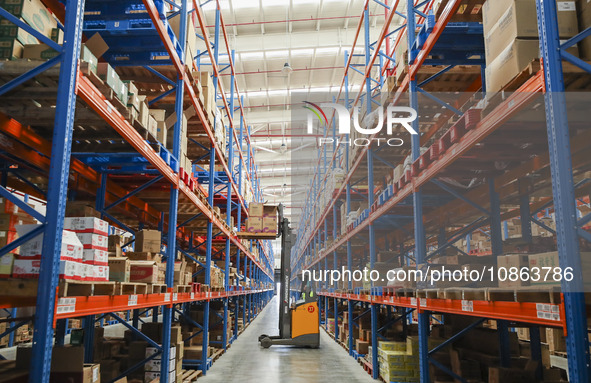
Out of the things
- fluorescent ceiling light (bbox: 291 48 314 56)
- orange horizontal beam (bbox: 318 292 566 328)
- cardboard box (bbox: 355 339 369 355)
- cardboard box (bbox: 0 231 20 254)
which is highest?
fluorescent ceiling light (bbox: 291 48 314 56)

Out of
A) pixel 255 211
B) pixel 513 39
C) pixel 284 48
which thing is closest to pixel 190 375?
pixel 255 211

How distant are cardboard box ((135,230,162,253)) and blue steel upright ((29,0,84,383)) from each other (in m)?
3.24

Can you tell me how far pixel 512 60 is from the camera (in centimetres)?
385

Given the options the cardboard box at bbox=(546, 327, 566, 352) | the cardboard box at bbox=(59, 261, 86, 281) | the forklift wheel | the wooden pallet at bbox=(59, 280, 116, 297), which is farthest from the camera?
the forklift wheel

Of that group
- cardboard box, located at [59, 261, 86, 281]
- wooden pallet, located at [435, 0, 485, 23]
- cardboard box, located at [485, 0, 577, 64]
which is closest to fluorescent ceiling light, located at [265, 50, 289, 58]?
wooden pallet, located at [435, 0, 485, 23]

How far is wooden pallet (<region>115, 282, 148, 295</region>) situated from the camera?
4.12 meters

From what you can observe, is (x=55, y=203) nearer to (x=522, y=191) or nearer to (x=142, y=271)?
(x=142, y=271)

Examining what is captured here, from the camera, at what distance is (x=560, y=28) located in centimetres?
340

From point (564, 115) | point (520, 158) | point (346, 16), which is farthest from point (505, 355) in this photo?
point (346, 16)

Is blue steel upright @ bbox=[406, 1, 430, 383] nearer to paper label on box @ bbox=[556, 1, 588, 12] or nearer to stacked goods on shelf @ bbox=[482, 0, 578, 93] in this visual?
stacked goods on shelf @ bbox=[482, 0, 578, 93]

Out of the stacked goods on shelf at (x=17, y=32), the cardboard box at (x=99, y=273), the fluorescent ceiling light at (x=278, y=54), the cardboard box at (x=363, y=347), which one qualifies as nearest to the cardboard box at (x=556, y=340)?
the cardboard box at (x=363, y=347)

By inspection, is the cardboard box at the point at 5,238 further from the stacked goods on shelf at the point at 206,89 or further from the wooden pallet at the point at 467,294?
the stacked goods on shelf at the point at 206,89

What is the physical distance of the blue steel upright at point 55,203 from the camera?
2881 mm

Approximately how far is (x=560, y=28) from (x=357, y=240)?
10474 millimetres
